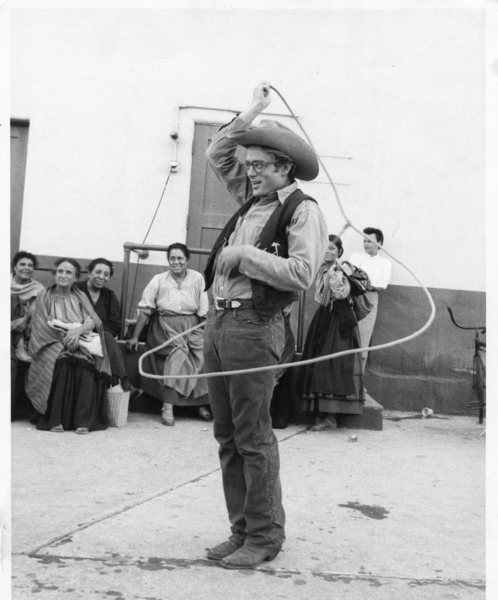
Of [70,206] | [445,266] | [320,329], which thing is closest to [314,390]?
[320,329]

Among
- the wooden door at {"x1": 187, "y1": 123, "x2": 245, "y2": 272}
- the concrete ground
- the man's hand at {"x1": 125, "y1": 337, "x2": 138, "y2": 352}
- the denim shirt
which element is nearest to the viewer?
the concrete ground

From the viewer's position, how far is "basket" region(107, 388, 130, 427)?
564 centimetres

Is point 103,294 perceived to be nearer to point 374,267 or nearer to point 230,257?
point 374,267

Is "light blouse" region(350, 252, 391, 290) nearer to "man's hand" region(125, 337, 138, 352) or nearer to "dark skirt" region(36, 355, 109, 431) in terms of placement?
"man's hand" region(125, 337, 138, 352)

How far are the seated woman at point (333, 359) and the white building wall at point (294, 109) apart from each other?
130 centimetres

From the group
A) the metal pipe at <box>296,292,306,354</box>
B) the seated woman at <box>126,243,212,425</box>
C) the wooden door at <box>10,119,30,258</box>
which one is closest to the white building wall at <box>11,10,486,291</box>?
the wooden door at <box>10,119,30,258</box>

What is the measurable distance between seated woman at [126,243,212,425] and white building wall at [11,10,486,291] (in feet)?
2.81

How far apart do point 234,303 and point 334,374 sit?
3.18m

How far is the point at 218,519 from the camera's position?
10.7ft

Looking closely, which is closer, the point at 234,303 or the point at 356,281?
the point at 234,303

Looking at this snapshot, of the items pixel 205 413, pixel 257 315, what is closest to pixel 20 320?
pixel 205 413

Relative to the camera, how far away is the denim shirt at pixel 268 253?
2.64 meters

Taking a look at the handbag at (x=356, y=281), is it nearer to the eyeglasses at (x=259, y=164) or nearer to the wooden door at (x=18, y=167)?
the eyeglasses at (x=259, y=164)

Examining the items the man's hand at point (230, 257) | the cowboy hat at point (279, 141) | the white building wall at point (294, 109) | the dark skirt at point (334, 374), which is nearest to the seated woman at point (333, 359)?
the dark skirt at point (334, 374)
